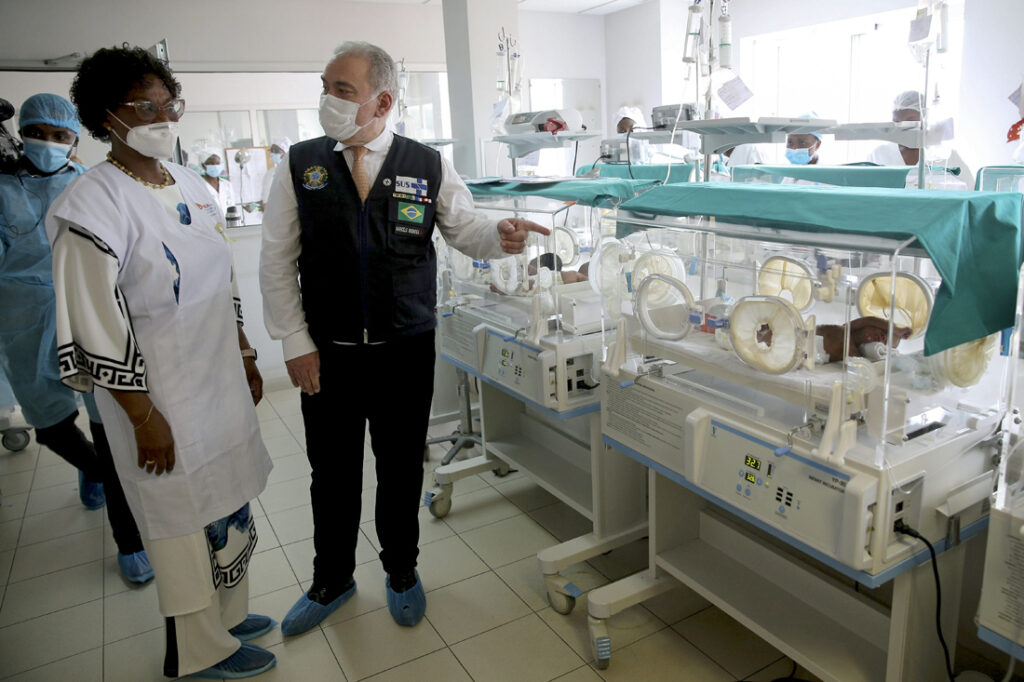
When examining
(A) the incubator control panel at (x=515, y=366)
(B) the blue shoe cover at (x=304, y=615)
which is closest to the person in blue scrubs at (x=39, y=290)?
(B) the blue shoe cover at (x=304, y=615)

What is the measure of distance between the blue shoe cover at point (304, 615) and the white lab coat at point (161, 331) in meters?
0.47

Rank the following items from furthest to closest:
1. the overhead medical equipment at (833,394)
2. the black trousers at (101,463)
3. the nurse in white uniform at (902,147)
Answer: the nurse in white uniform at (902,147) → the black trousers at (101,463) → the overhead medical equipment at (833,394)

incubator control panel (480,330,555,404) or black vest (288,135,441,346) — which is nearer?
black vest (288,135,441,346)

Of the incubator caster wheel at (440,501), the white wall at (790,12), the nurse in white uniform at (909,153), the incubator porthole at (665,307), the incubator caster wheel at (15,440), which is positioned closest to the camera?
the incubator porthole at (665,307)

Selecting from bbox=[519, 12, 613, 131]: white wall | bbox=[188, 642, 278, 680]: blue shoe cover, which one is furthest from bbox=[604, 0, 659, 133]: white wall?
bbox=[188, 642, 278, 680]: blue shoe cover

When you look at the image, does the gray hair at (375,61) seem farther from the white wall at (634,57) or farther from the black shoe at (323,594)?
the white wall at (634,57)

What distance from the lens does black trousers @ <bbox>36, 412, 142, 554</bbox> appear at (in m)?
2.25

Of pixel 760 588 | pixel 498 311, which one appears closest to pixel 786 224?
pixel 760 588

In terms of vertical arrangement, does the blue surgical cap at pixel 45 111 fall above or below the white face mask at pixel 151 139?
above

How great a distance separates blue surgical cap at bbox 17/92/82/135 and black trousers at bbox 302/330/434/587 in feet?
4.57

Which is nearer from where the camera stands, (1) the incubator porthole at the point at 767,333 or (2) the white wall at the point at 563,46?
(1) the incubator porthole at the point at 767,333

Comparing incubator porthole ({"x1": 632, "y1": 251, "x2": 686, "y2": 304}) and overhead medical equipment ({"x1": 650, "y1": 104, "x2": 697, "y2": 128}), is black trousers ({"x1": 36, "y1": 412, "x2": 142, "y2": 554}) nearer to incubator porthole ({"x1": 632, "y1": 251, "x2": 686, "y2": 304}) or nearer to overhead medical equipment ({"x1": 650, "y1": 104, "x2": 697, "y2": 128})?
incubator porthole ({"x1": 632, "y1": 251, "x2": 686, "y2": 304})

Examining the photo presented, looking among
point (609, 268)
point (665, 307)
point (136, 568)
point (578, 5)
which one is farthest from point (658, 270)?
point (578, 5)

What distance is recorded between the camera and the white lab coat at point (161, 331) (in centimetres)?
155
